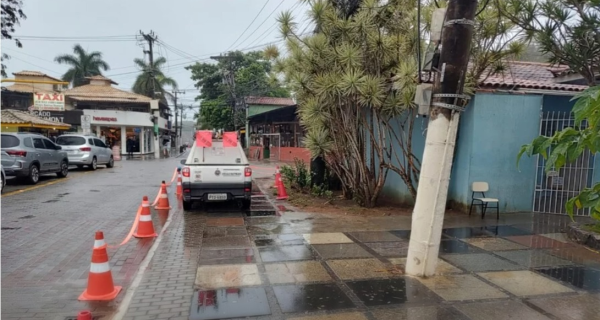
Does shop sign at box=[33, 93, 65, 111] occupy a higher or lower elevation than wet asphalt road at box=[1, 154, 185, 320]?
higher

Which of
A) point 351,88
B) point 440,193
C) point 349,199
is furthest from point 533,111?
point 440,193

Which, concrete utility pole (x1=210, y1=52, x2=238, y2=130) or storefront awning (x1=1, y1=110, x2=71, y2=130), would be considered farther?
concrete utility pole (x1=210, y1=52, x2=238, y2=130)

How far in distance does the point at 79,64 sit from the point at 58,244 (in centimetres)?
4577

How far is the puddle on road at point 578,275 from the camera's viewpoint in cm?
480

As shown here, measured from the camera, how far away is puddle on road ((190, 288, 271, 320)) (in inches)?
156

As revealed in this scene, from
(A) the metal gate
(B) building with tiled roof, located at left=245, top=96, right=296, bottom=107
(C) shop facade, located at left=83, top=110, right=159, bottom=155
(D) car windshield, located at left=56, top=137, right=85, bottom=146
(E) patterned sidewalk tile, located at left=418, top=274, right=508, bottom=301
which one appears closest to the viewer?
(E) patterned sidewalk tile, located at left=418, top=274, right=508, bottom=301

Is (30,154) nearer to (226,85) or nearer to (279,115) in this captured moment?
(279,115)

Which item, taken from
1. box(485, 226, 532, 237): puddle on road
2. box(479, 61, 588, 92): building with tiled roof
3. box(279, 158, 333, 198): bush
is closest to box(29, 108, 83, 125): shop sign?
box(279, 158, 333, 198): bush

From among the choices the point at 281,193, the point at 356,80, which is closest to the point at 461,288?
the point at 356,80

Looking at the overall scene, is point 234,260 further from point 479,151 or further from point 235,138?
point 479,151

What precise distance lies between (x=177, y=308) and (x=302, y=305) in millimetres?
1313

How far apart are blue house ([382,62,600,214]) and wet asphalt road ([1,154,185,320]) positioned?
6710 mm

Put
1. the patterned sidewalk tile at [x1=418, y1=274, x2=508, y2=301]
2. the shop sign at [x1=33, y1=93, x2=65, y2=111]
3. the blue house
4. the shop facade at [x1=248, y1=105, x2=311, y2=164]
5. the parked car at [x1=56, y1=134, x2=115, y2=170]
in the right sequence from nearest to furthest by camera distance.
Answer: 1. the patterned sidewalk tile at [x1=418, y1=274, x2=508, y2=301]
2. the blue house
3. the parked car at [x1=56, y1=134, x2=115, y2=170]
4. the shop facade at [x1=248, y1=105, x2=311, y2=164]
5. the shop sign at [x1=33, y1=93, x2=65, y2=111]

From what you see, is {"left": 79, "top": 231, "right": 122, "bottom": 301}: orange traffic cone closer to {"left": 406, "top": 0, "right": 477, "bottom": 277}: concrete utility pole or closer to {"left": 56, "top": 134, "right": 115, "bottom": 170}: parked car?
{"left": 406, "top": 0, "right": 477, "bottom": 277}: concrete utility pole
